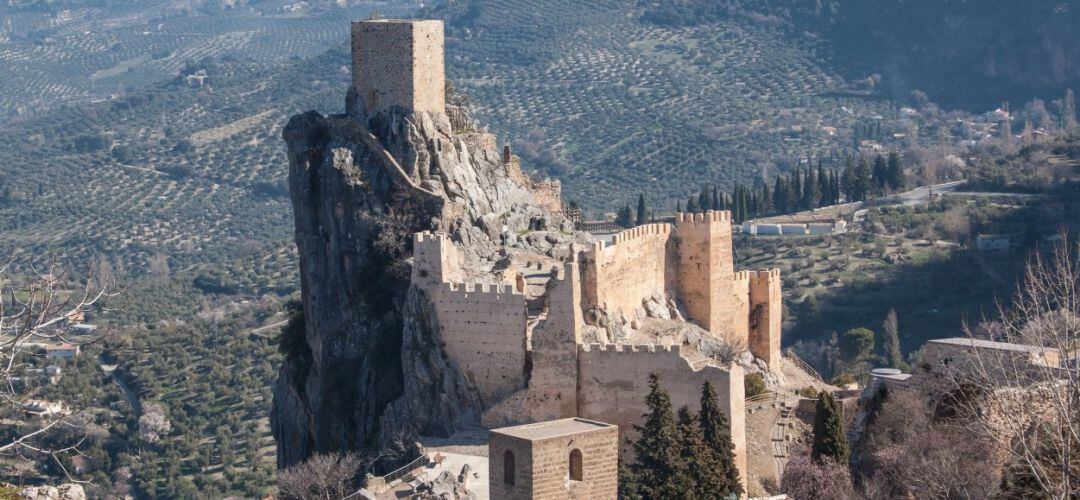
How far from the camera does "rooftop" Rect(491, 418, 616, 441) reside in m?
42.3

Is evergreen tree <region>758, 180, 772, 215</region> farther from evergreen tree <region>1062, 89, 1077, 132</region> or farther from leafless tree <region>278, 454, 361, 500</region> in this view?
evergreen tree <region>1062, 89, 1077, 132</region>

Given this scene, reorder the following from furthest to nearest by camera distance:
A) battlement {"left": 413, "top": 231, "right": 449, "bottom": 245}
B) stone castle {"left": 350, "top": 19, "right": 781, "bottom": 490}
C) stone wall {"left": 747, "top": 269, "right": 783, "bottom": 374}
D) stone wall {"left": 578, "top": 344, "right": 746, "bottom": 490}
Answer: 1. stone wall {"left": 747, "top": 269, "right": 783, "bottom": 374}
2. battlement {"left": 413, "top": 231, "right": 449, "bottom": 245}
3. stone castle {"left": 350, "top": 19, "right": 781, "bottom": 490}
4. stone wall {"left": 578, "top": 344, "right": 746, "bottom": 490}

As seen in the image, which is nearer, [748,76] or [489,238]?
[489,238]

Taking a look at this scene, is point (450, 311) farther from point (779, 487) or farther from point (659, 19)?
point (659, 19)

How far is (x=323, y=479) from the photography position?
178 feet

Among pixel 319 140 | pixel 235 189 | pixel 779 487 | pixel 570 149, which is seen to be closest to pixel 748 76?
pixel 570 149

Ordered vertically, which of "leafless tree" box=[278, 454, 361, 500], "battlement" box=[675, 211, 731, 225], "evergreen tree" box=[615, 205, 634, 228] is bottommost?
"leafless tree" box=[278, 454, 361, 500]

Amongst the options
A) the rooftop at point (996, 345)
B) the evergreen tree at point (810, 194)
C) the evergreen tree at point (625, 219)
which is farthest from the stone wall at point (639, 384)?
the evergreen tree at point (810, 194)

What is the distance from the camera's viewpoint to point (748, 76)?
191m

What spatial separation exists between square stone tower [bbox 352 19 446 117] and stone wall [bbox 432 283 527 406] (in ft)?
35.1

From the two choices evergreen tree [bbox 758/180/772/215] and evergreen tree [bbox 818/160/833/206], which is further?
evergreen tree [bbox 818/160/833/206]

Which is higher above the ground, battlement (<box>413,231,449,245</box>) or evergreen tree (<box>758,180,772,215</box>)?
evergreen tree (<box>758,180,772,215</box>)

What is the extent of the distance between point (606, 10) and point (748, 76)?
1570 cm

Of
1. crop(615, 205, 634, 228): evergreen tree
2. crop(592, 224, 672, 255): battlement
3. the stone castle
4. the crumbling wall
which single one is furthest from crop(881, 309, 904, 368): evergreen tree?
the crumbling wall
